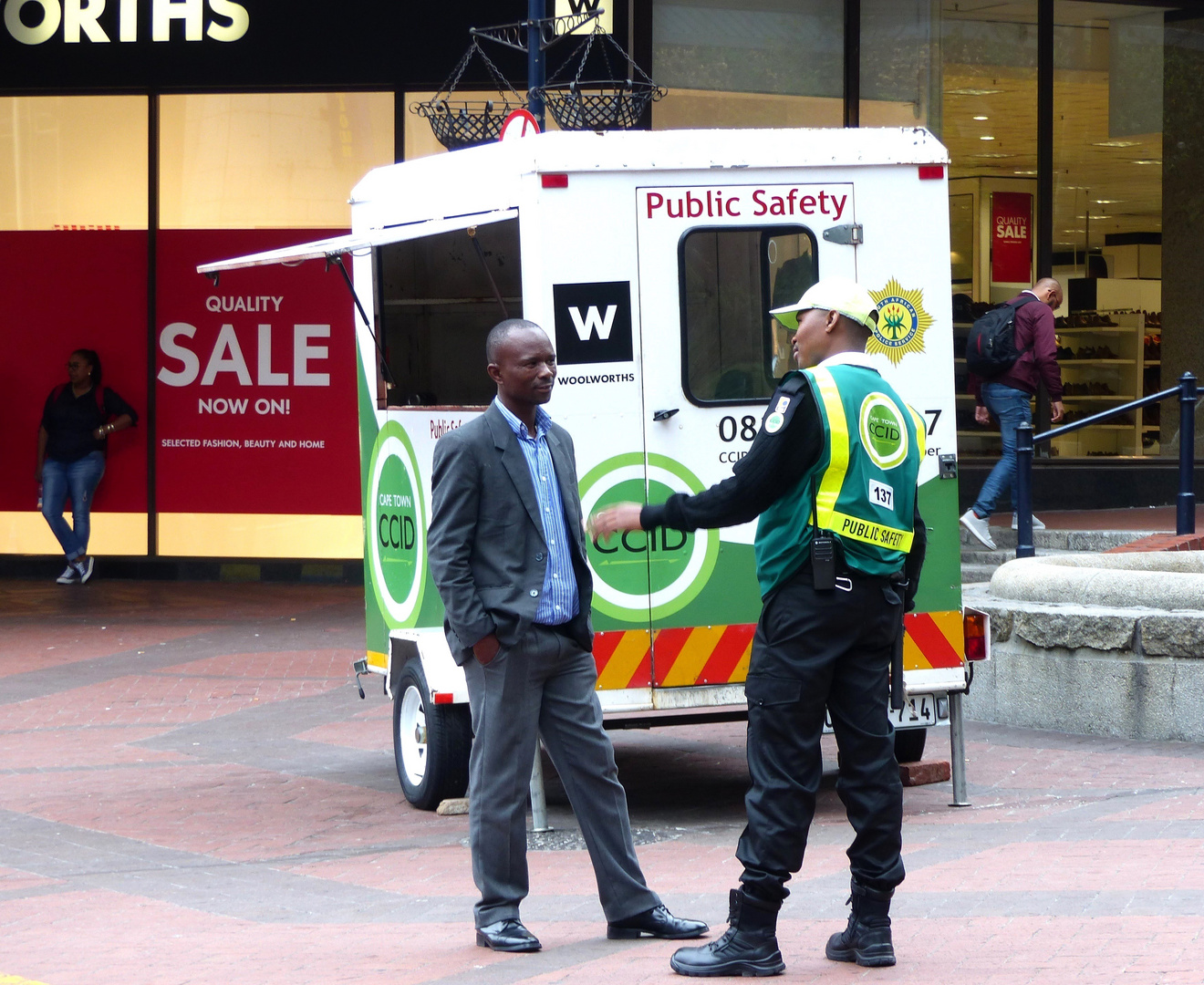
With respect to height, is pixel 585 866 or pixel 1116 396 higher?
pixel 1116 396

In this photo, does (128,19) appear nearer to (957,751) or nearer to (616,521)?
(957,751)

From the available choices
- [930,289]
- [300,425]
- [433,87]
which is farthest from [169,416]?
[930,289]

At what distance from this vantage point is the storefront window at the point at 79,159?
53.5ft

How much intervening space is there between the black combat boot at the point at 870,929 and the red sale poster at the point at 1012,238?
12172 millimetres

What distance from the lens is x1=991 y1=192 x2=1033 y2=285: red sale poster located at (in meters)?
16.3

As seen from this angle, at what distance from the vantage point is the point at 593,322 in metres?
6.82

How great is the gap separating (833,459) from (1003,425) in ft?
27.9

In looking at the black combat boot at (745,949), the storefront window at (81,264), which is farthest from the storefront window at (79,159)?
the black combat boot at (745,949)

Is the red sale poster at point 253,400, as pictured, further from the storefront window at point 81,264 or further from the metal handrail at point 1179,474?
the metal handrail at point 1179,474

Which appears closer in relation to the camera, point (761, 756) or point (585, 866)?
point (761, 756)

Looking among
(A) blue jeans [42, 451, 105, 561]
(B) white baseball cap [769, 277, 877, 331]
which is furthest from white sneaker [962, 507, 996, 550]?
(B) white baseball cap [769, 277, 877, 331]

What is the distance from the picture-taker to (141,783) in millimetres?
8188

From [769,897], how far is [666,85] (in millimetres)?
11968

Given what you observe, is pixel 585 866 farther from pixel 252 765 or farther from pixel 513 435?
pixel 252 765
